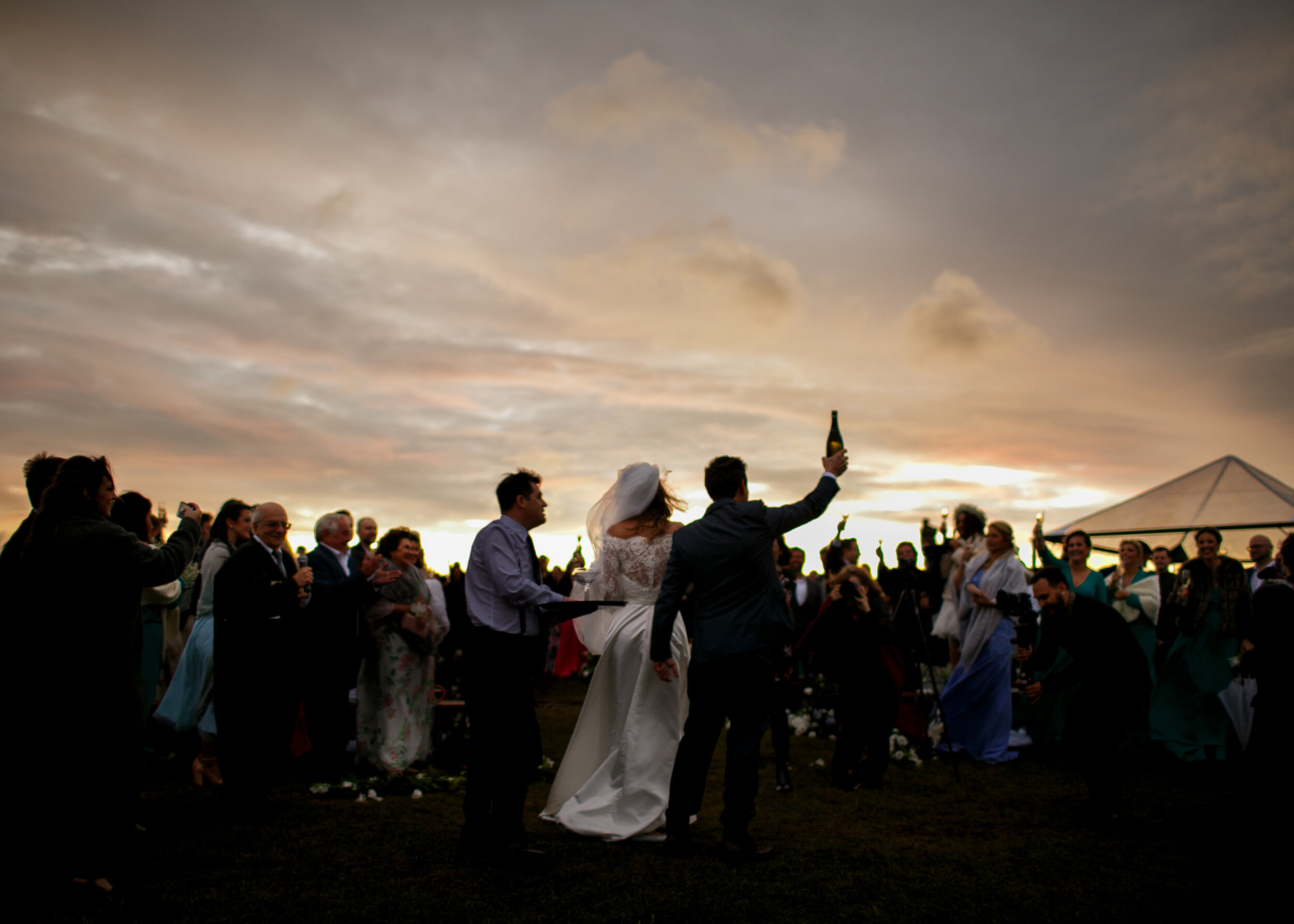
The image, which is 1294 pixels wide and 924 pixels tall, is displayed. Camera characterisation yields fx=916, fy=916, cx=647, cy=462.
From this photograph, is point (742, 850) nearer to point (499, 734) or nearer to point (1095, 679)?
point (499, 734)

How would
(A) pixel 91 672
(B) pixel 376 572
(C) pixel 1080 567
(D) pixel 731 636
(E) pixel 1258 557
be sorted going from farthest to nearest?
1. (E) pixel 1258 557
2. (C) pixel 1080 567
3. (B) pixel 376 572
4. (D) pixel 731 636
5. (A) pixel 91 672

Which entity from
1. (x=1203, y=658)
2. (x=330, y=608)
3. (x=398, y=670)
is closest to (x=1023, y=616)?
(x=1203, y=658)

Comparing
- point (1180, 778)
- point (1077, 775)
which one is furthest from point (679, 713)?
point (1180, 778)

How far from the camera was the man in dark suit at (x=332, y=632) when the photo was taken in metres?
7.80

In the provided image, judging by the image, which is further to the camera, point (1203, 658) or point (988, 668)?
point (1203, 658)

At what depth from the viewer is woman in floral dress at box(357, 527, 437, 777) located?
8219mm

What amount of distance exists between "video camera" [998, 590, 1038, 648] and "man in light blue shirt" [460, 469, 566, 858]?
3.18 metres

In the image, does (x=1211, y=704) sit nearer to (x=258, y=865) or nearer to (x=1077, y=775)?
(x=1077, y=775)

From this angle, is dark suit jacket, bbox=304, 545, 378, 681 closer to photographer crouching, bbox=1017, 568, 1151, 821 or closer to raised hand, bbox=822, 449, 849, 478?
raised hand, bbox=822, 449, 849, 478

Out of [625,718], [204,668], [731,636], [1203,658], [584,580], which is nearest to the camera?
[731,636]

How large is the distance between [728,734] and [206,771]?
471 centimetres

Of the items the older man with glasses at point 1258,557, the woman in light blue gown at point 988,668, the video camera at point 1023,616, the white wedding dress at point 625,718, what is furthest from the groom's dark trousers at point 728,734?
the older man with glasses at point 1258,557

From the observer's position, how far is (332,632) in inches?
310

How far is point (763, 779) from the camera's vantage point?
27.4ft
